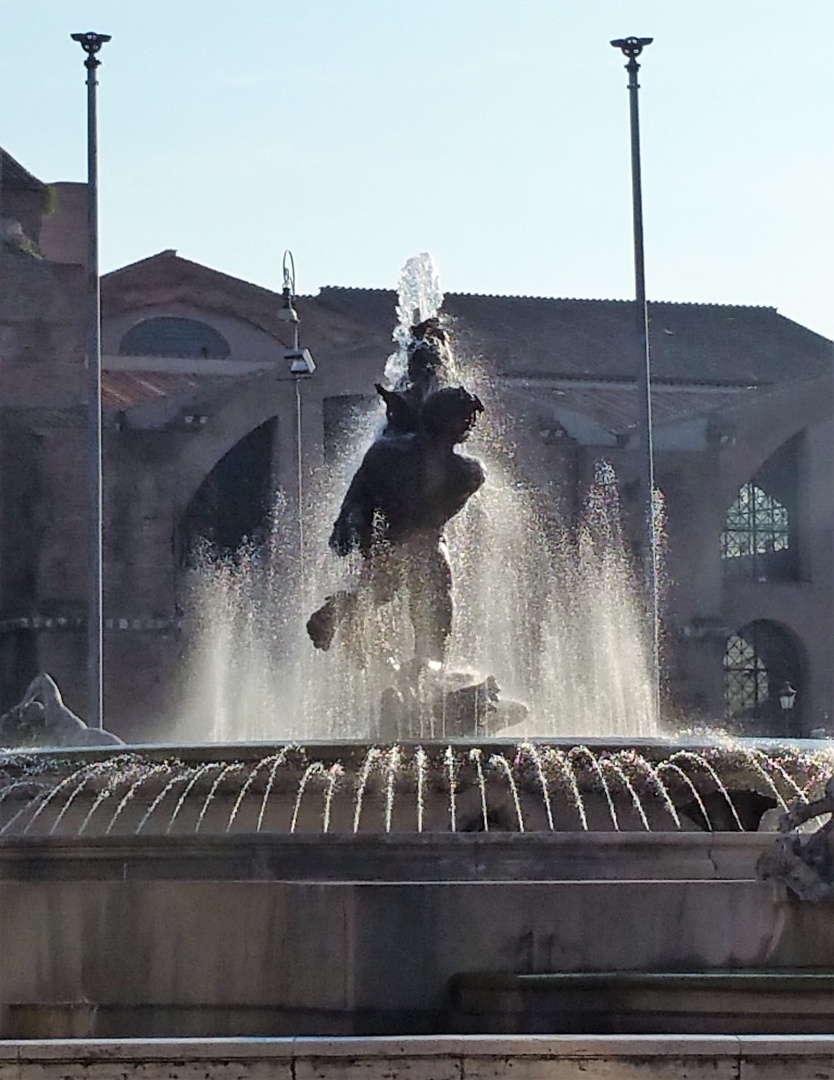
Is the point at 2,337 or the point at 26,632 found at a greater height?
the point at 2,337

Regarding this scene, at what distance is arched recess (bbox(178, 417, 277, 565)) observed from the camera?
4009 centimetres

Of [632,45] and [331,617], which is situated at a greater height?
[632,45]

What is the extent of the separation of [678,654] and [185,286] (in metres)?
14.2

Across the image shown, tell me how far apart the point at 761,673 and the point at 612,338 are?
36.4ft

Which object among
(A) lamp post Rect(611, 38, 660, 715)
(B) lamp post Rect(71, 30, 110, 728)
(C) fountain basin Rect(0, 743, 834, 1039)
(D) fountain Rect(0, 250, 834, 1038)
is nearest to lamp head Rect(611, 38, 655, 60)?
(A) lamp post Rect(611, 38, 660, 715)

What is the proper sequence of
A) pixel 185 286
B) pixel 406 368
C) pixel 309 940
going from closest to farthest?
pixel 309 940 → pixel 406 368 → pixel 185 286

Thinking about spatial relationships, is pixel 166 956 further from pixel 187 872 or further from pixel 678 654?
pixel 678 654

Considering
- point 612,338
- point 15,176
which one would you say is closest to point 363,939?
point 15,176

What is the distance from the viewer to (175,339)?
1919 inches

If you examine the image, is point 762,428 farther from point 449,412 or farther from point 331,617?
point 331,617

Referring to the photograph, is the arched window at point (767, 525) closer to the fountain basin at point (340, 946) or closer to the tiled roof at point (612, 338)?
the tiled roof at point (612, 338)

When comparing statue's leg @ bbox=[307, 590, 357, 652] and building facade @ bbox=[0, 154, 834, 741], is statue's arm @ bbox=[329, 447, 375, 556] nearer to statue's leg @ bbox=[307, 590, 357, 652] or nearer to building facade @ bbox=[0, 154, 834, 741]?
statue's leg @ bbox=[307, 590, 357, 652]

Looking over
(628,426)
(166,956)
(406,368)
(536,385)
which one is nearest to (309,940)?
(166,956)

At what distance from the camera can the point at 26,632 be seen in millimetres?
38188
